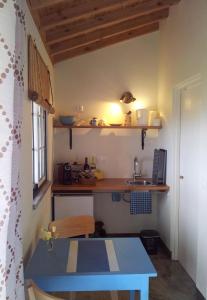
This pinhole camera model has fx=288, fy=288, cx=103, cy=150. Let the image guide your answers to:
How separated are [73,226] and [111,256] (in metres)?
0.62

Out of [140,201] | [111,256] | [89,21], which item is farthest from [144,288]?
[89,21]

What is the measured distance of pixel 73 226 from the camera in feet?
7.68

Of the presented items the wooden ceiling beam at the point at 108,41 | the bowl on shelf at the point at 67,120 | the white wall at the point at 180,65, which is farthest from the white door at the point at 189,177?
the bowl on shelf at the point at 67,120

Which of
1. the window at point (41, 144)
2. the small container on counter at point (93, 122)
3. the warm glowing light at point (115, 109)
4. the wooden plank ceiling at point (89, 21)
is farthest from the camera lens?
the warm glowing light at point (115, 109)

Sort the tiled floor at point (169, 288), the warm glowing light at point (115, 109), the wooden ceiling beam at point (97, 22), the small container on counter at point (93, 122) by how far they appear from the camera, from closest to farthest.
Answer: the tiled floor at point (169, 288) → the wooden ceiling beam at point (97, 22) → the small container on counter at point (93, 122) → the warm glowing light at point (115, 109)

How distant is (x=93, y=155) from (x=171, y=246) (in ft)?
5.18

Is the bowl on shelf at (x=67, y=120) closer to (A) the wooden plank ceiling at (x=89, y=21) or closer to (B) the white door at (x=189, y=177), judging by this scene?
(A) the wooden plank ceiling at (x=89, y=21)

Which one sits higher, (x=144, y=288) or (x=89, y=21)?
(x=89, y=21)

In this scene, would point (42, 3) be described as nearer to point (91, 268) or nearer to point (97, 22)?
point (97, 22)

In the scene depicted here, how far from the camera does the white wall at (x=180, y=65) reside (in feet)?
8.30

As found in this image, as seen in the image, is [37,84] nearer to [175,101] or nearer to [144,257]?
[144,257]

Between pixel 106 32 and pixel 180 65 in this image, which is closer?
pixel 180 65

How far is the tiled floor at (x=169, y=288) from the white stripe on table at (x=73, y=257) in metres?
0.84

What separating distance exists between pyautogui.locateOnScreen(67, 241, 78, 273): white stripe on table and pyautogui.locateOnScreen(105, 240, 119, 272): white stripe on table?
206 mm
